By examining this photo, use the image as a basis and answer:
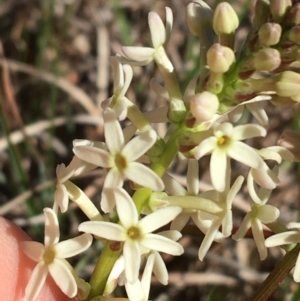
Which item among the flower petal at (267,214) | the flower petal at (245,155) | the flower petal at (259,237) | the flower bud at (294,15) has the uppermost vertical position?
the flower bud at (294,15)

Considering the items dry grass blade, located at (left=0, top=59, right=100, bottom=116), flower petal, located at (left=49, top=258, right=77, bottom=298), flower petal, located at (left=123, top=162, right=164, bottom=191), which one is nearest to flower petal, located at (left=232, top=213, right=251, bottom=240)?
flower petal, located at (left=123, top=162, right=164, bottom=191)

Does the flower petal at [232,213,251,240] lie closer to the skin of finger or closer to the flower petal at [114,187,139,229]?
the flower petal at [114,187,139,229]

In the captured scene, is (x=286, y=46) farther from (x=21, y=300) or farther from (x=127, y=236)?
(x=21, y=300)

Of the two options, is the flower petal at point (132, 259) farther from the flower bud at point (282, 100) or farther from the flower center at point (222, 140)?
the flower bud at point (282, 100)

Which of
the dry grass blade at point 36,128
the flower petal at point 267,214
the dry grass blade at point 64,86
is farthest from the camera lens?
the dry grass blade at point 64,86

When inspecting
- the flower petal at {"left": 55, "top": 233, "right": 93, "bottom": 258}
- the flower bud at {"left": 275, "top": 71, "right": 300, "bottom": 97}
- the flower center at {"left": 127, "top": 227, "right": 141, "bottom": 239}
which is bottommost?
the flower petal at {"left": 55, "top": 233, "right": 93, "bottom": 258}

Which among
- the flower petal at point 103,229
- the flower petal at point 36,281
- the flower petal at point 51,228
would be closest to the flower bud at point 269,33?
the flower petal at point 103,229

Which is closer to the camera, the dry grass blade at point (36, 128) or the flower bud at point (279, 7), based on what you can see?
the flower bud at point (279, 7)

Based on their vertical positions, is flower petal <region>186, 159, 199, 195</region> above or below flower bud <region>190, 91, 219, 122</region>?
below
